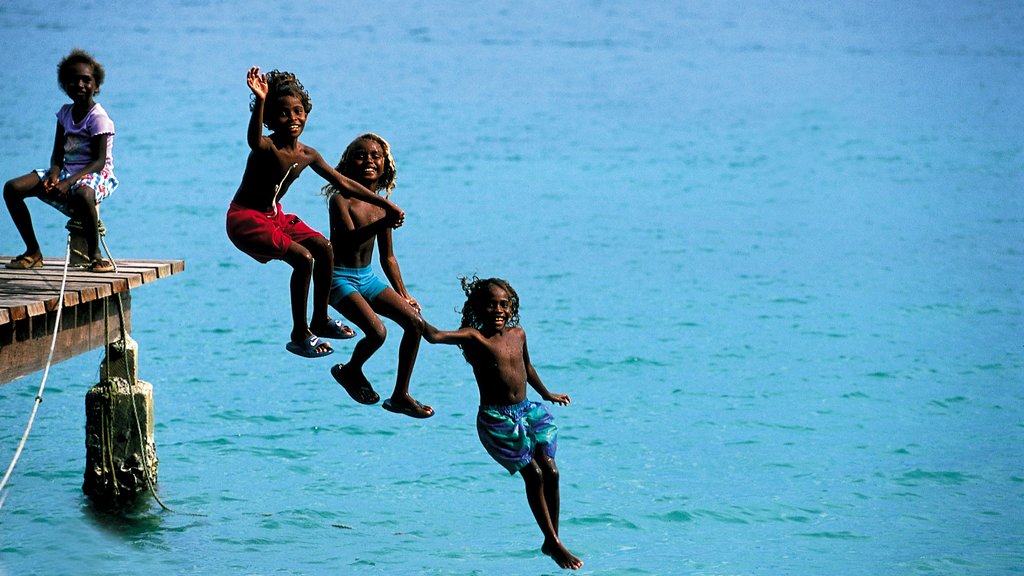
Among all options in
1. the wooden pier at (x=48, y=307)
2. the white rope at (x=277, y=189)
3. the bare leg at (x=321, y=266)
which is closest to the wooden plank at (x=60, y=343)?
the wooden pier at (x=48, y=307)

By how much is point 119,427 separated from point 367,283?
680 centimetres

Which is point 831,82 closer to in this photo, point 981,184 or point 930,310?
point 981,184

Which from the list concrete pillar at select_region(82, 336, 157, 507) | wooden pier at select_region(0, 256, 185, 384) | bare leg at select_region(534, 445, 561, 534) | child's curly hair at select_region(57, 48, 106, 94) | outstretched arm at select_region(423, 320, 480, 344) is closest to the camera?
outstretched arm at select_region(423, 320, 480, 344)

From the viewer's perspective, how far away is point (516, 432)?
28.5 feet

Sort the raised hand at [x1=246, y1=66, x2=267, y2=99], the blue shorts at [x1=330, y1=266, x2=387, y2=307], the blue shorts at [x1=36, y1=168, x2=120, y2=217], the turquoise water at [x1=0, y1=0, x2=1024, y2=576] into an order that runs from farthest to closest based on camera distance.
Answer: the turquoise water at [x1=0, y1=0, x2=1024, y2=576] < the blue shorts at [x1=36, y1=168, x2=120, y2=217] < the blue shorts at [x1=330, y1=266, x2=387, y2=307] < the raised hand at [x1=246, y1=66, x2=267, y2=99]

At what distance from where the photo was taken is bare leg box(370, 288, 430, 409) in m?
8.09

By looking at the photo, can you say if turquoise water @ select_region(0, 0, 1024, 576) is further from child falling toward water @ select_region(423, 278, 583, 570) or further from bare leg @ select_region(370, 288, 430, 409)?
bare leg @ select_region(370, 288, 430, 409)

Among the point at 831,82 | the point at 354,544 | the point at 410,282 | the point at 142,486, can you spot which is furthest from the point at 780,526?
the point at 831,82

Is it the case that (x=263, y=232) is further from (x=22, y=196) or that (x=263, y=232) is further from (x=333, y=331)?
(x=22, y=196)

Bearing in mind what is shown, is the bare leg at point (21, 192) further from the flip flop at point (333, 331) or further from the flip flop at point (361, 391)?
the flip flop at point (361, 391)

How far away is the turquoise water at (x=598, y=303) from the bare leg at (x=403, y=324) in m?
8.67

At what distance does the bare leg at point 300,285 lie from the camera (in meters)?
8.02

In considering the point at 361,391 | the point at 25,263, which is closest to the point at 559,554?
the point at 361,391

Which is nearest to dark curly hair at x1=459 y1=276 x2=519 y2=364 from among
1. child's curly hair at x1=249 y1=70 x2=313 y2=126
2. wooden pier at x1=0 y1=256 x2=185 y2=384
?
child's curly hair at x1=249 y1=70 x2=313 y2=126
